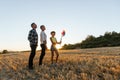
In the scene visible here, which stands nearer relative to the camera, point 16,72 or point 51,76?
point 51,76

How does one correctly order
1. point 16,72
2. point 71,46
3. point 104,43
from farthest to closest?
point 71,46
point 104,43
point 16,72

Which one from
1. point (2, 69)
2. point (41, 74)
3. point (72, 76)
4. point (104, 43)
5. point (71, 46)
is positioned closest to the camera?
point (72, 76)

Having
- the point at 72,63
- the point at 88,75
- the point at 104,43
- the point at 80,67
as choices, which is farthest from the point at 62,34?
the point at 104,43

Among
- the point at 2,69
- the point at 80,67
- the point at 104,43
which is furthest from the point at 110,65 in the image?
the point at 104,43

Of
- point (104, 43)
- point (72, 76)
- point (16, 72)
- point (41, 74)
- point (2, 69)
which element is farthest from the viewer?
point (104, 43)

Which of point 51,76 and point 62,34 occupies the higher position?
→ point 62,34

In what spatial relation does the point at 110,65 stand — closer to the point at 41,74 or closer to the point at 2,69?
the point at 41,74

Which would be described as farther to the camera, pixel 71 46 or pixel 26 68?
pixel 71 46

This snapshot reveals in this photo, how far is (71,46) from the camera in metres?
73.1

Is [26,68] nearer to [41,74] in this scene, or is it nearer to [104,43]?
[41,74]

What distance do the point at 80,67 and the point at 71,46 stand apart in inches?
2359

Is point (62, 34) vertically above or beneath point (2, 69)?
above

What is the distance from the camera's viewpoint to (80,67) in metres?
13.2

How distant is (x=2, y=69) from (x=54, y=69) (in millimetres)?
3453
